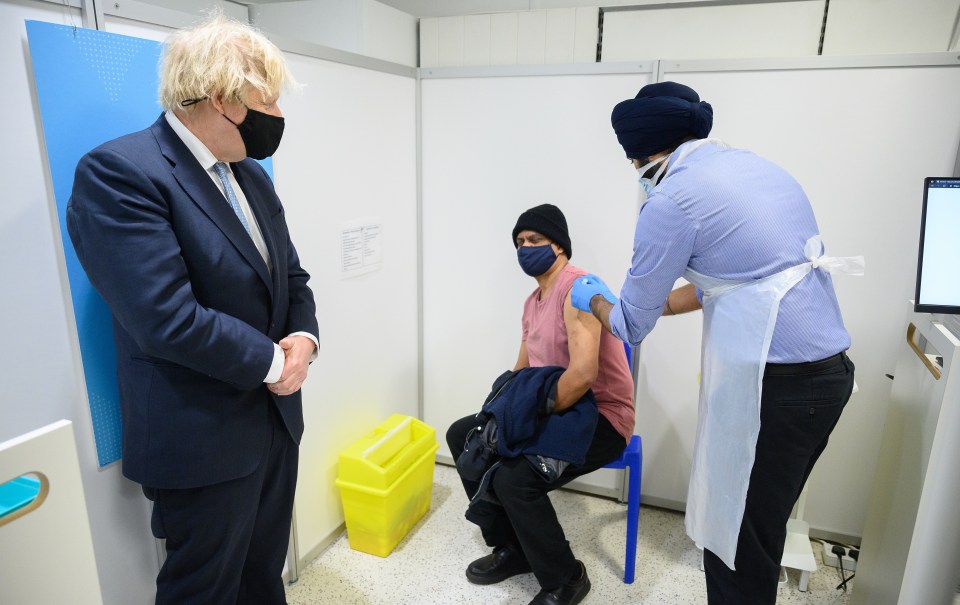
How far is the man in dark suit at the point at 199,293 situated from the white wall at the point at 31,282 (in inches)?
4.0

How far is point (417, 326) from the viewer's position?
278 cm

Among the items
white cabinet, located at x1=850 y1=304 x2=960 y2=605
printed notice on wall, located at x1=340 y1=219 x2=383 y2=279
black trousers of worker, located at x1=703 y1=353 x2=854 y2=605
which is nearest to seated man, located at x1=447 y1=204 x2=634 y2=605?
black trousers of worker, located at x1=703 y1=353 x2=854 y2=605

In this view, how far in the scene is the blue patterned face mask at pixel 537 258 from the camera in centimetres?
194

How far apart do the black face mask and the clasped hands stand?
0.45m

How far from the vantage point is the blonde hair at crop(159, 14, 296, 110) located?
46.4 inches

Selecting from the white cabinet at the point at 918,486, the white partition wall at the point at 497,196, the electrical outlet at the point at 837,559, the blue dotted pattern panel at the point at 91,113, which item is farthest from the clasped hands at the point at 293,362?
the electrical outlet at the point at 837,559

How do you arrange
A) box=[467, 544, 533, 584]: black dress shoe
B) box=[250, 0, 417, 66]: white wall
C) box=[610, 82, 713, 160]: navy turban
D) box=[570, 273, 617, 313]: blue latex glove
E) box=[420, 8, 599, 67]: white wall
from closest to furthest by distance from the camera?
box=[610, 82, 713, 160]: navy turban < box=[570, 273, 617, 313]: blue latex glove < box=[467, 544, 533, 584]: black dress shoe < box=[250, 0, 417, 66]: white wall < box=[420, 8, 599, 67]: white wall

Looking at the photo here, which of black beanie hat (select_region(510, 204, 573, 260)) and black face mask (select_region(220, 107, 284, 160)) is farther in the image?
black beanie hat (select_region(510, 204, 573, 260))

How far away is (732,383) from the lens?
1.41 meters

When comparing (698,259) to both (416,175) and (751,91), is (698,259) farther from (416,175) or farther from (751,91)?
(416,175)

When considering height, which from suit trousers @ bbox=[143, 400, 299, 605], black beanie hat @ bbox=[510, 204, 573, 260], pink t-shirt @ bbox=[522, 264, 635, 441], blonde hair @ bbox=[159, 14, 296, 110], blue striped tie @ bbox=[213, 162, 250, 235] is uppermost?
blonde hair @ bbox=[159, 14, 296, 110]

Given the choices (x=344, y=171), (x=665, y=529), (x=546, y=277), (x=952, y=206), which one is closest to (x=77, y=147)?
(x=344, y=171)

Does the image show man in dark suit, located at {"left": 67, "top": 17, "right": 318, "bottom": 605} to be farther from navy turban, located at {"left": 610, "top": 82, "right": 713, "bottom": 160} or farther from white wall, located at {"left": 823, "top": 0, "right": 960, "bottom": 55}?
white wall, located at {"left": 823, "top": 0, "right": 960, "bottom": 55}

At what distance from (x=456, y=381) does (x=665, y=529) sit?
1.11 m
